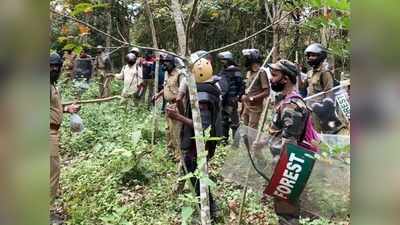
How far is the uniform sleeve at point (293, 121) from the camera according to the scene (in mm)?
2982

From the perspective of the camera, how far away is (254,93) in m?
6.02

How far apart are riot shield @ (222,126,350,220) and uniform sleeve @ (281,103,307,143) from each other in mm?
159

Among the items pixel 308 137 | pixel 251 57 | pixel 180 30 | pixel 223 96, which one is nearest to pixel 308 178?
pixel 308 137

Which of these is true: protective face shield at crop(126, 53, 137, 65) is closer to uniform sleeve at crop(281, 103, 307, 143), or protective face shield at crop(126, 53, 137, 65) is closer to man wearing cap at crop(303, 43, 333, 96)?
man wearing cap at crop(303, 43, 333, 96)

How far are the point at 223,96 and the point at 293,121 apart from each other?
3.59m

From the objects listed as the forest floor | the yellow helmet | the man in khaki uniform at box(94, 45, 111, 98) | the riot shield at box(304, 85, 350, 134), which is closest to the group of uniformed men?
the yellow helmet

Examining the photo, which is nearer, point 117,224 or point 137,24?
point 117,224

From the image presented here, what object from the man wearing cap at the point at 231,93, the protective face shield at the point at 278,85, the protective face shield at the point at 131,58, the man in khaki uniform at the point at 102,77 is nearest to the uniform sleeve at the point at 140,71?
the protective face shield at the point at 131,58

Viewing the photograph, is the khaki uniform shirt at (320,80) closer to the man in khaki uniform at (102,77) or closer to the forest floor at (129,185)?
the forest floor at (129,185)

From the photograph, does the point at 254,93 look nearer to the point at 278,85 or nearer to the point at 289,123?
the point at 278,85
